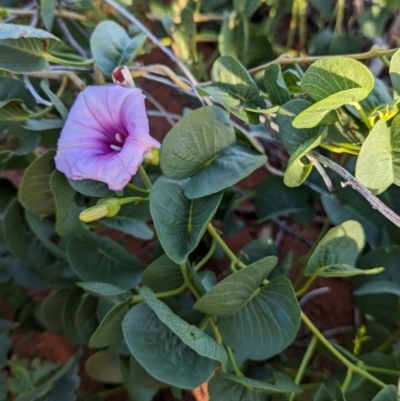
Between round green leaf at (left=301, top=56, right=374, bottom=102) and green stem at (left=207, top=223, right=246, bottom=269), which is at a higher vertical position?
round green leaf at (left=301, top=56, right=374, bottom=102)

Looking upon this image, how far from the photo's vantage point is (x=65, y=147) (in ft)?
A: 2.06

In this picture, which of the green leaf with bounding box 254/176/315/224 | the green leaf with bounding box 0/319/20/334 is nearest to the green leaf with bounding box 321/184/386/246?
the green leaf with bounding box 254/176/315/224

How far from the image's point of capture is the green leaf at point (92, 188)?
0.62 meters

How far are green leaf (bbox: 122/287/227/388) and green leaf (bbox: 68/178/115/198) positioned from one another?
0.45 ft

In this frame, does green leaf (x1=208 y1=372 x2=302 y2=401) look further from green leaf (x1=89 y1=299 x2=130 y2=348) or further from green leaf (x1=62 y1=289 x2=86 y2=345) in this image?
green leaf (x1=62 y1=289 x2=86 y2=345)

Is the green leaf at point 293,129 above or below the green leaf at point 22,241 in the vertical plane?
above

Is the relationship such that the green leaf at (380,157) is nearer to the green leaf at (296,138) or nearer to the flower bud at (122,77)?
the green leaf at (296,138)

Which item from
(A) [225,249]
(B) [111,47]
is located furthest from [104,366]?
(B) [111,47]

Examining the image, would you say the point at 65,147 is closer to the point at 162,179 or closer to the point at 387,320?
the point at 162,179

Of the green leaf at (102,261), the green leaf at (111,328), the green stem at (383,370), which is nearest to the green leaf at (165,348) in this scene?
the green leaf at (111,328)

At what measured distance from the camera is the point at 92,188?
2.07 ft

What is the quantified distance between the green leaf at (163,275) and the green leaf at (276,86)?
25cm

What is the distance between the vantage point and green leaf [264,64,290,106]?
58 centimetres

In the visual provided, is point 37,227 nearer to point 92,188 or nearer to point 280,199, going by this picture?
point 92,188
